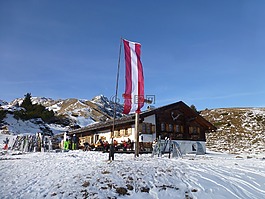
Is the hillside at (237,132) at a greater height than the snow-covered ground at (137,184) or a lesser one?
greater

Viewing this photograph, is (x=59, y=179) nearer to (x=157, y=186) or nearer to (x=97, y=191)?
(x=97, y=191)

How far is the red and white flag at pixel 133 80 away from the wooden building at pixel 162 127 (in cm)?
1011

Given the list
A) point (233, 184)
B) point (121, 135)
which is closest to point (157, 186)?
point (233, 184)

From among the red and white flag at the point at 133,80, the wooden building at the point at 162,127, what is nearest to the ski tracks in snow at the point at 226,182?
the red and white flag at the point at 133,80

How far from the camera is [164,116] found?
2888cm

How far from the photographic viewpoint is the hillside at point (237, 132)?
135 feet

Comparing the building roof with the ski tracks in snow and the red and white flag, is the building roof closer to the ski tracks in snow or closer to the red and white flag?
the red and white flag

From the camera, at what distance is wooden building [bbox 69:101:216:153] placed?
2644 cm

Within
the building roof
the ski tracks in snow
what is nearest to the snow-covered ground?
the ski tracks in snow

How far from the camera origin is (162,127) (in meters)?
28.5

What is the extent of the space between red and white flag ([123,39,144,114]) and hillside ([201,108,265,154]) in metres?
26.4

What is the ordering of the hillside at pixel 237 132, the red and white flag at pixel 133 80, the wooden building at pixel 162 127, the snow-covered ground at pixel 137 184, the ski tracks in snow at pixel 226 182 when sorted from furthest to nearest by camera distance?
1. the hillside at pixel 237 132
2. the wooden building at pixel 162 127
3. the red and white flag at pixel 133 80
4. the ski tracks in snow at pixel 226 182
5. the snow-covered ground at pixel 137 184

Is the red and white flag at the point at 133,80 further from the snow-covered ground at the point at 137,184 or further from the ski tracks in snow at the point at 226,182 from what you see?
the ski tracks in snow at the point at 226,182

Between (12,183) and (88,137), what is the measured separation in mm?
26035
